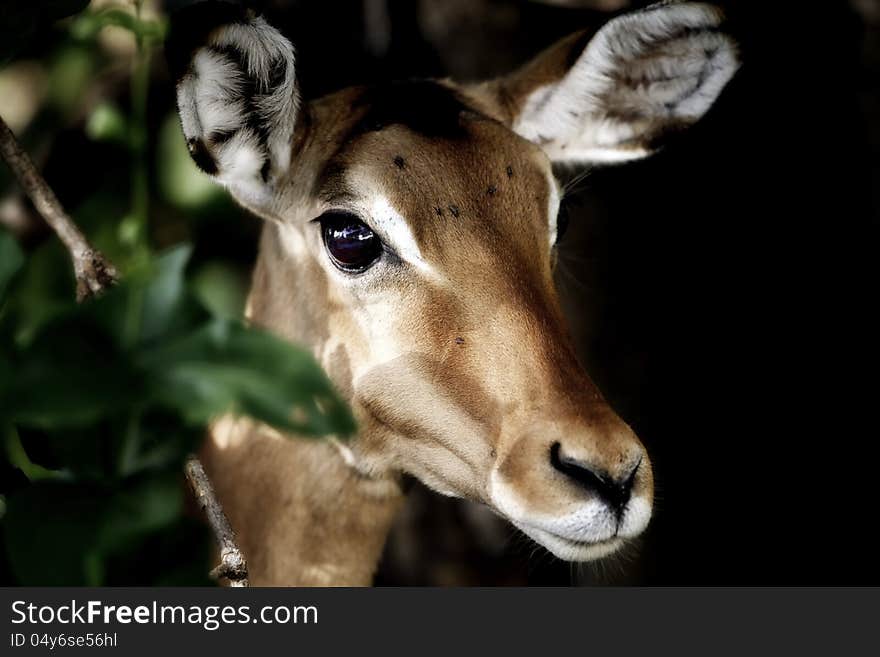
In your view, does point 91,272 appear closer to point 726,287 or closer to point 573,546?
point 573,546

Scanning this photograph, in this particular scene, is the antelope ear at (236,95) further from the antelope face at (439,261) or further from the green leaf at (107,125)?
the green leaf at (107,125)

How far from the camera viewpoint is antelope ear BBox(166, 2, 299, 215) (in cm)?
216

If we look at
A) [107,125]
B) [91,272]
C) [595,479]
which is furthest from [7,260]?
[107,125]

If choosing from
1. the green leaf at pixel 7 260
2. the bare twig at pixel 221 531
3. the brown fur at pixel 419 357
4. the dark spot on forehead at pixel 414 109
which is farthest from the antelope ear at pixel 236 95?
the bare twig at pixel 221 531

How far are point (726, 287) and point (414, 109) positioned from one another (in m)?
2.24

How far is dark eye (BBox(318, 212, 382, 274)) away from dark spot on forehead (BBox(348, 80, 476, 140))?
26cm

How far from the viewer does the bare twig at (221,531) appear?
182cm

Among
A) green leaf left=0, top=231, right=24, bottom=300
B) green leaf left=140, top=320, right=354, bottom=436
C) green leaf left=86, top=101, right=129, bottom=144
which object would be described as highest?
green leaf left=140, top=320, right=354, bottom=436

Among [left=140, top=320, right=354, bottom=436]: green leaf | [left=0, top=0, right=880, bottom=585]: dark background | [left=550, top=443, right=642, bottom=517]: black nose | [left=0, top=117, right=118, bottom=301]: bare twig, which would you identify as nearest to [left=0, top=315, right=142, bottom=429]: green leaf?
[left=140, top=320, right=354, bottom=436]: green leaf

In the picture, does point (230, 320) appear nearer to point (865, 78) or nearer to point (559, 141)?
point (559, 141)

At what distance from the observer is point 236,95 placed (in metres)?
2.48

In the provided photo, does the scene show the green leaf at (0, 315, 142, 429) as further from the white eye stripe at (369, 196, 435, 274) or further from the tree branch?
the white eye stripe at (369, 196, 435, 274)

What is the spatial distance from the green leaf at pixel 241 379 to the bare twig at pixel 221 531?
49cm

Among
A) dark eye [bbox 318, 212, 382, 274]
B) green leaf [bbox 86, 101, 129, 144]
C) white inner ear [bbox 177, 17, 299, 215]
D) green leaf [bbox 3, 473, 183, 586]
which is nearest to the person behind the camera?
green leaf [bbox 3, 473, 183, 586]
